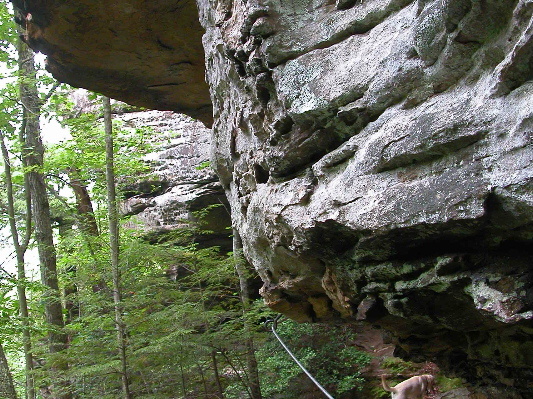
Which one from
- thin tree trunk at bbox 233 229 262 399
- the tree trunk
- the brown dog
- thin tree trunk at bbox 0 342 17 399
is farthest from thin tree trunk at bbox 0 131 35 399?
the brown dog

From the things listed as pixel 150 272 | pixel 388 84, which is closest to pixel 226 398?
pixel 150 272

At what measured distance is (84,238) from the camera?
320 inches

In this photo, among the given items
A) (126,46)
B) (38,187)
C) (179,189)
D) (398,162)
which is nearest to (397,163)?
(398,162)

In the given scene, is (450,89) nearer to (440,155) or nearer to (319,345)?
(440,155)

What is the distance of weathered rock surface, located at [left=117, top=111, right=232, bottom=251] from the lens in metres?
12.3

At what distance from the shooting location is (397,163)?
3375mm

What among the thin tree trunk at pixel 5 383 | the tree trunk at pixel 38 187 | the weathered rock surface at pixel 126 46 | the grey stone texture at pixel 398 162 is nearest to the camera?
the grey stone texture at pixel 398 162

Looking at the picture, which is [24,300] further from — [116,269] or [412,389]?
[412,389]

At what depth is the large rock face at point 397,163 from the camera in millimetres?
2863

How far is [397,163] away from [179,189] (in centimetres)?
982

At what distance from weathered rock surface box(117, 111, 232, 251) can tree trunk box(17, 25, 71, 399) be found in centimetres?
275

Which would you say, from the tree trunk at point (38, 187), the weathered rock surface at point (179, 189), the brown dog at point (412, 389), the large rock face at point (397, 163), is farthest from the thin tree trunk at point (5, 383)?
the brown dog at point (412, 389)

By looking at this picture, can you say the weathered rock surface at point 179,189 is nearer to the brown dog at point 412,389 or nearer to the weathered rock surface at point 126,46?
the weathered rock surface at point 126,46

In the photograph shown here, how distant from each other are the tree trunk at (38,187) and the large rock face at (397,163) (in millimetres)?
4997
